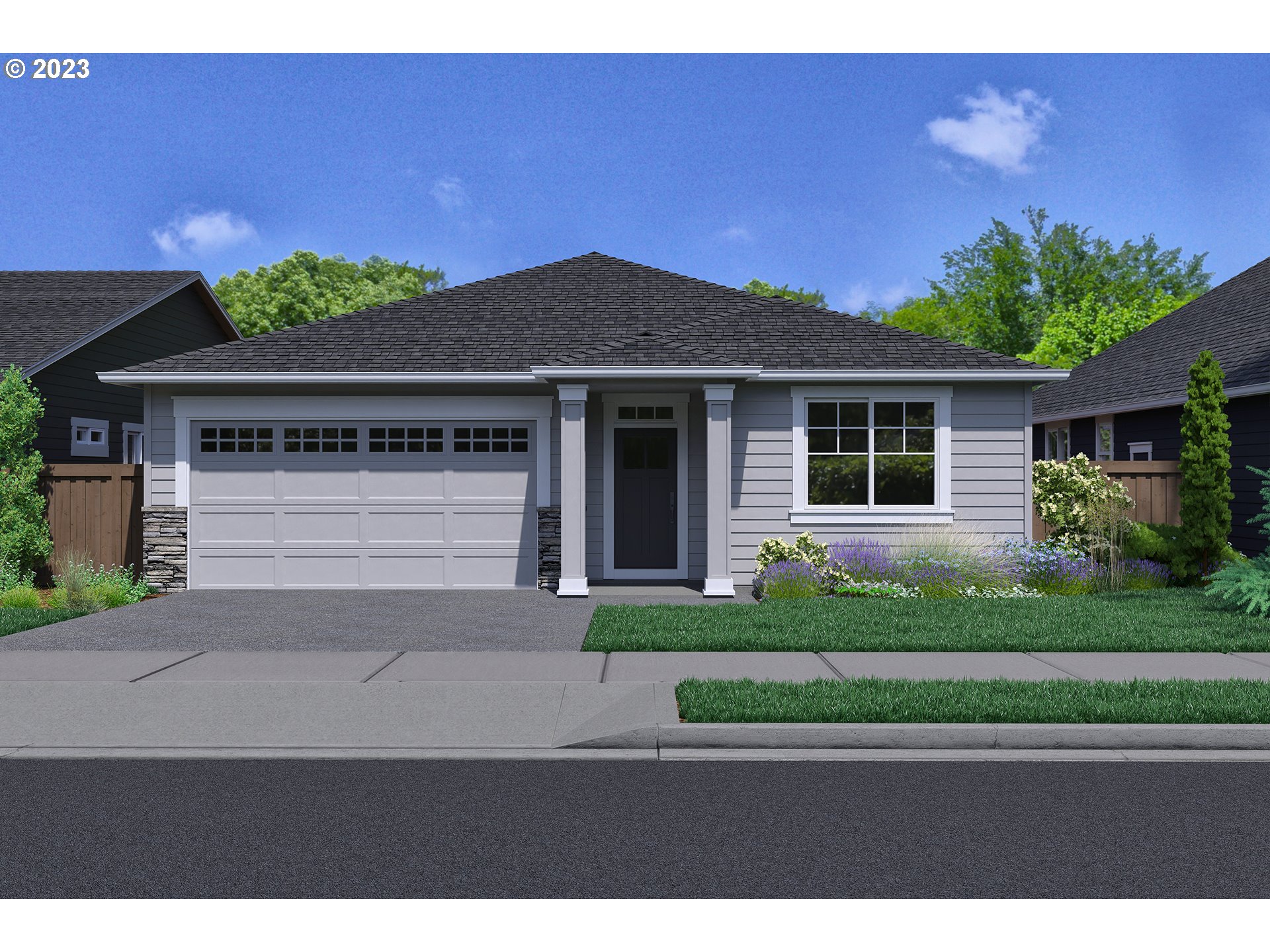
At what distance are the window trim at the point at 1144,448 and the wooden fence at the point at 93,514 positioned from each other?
18.9 m

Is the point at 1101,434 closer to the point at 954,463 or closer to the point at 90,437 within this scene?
the point at 954,463

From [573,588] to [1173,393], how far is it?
13352 mm

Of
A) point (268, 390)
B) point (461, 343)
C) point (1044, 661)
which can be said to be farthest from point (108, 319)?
point (1044, 661)

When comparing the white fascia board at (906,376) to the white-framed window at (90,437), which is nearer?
the white fascia board at (906,376)

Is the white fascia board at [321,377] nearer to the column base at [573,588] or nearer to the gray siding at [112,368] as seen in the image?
the column base at [573,588]

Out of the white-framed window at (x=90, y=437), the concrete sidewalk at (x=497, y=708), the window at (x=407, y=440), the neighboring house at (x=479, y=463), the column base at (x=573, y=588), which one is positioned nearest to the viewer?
the concrete sidewalk at (x=497, y=708)

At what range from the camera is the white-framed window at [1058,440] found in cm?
2664

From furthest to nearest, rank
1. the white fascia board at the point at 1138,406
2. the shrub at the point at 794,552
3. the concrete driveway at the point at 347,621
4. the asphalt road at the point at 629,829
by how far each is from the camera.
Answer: the white fascia board at the point at 1138,406 → the shrub at the point at 794,552 → the concrete driveway at the point at 347,621 → the asphalt road at the point at 629,829

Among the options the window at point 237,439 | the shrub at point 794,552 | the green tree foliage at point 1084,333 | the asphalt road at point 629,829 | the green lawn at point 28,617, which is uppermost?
the green tree foliage at point 1084,333

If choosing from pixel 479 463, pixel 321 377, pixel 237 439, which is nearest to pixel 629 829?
pixel 479 463

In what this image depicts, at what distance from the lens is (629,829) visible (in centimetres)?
534

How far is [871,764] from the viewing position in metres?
6.64

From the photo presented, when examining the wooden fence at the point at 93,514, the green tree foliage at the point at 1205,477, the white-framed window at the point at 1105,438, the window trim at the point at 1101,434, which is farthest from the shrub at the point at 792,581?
the white-framed window at the point at 1105,438

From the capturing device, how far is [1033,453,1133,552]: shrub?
15.7 m
